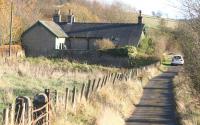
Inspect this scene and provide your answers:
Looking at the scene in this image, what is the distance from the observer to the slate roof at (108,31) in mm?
70125

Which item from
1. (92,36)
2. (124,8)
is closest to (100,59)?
(92,36)

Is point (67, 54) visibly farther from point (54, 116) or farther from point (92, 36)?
point (54, 116)

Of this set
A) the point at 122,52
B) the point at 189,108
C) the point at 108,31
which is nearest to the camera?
the point at 189,108

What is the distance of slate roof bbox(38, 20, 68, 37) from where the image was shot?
70.1 meters

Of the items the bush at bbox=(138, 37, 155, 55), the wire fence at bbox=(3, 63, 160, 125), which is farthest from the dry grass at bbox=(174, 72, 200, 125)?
the bush at bbox=(138, 37, 155, 55)

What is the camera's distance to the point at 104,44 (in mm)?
65688

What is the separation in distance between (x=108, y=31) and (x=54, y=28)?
23.9ft

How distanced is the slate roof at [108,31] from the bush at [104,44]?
265 cm

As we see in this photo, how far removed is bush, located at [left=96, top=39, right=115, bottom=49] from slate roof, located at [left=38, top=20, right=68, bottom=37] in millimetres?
5837

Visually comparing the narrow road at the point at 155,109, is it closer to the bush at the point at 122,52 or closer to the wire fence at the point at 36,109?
the wire fence at the point at 36,109

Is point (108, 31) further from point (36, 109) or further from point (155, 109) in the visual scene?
point (36, 109)

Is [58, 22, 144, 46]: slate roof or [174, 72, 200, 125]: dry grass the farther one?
[58, 22, 144, 46]: slate roof

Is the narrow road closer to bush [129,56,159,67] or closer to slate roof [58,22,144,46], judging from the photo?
bush [129,56,159,67]

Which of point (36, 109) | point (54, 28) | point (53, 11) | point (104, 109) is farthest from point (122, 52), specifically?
point (36, 109)
